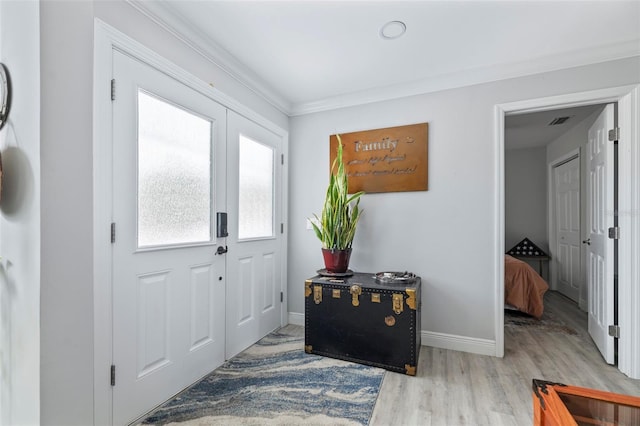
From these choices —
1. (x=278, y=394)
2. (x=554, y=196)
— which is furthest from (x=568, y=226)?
(x=278, y=394)

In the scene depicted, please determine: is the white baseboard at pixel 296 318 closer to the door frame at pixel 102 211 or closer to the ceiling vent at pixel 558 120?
the door frame at pixel 102 211

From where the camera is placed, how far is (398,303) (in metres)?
2.26

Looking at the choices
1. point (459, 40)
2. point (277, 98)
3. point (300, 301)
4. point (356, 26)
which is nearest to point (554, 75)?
point (459, 40)

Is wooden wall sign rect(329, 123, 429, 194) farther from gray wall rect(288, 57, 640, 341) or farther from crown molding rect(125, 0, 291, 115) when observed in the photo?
crown molding rect(125, 0, 291, 115)

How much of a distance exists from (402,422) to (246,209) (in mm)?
1939

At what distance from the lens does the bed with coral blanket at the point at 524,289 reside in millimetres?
3443

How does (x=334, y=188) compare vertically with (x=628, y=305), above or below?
above

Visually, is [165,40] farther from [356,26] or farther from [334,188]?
[334,188]

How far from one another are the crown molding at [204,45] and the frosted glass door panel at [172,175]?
46cm

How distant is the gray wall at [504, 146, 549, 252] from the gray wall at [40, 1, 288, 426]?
19.5 feet

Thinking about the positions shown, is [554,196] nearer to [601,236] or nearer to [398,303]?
[601,236]

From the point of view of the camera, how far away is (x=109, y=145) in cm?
155

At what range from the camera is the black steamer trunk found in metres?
2.24

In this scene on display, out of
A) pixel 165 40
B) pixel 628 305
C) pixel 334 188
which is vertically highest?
pixel 165 40
